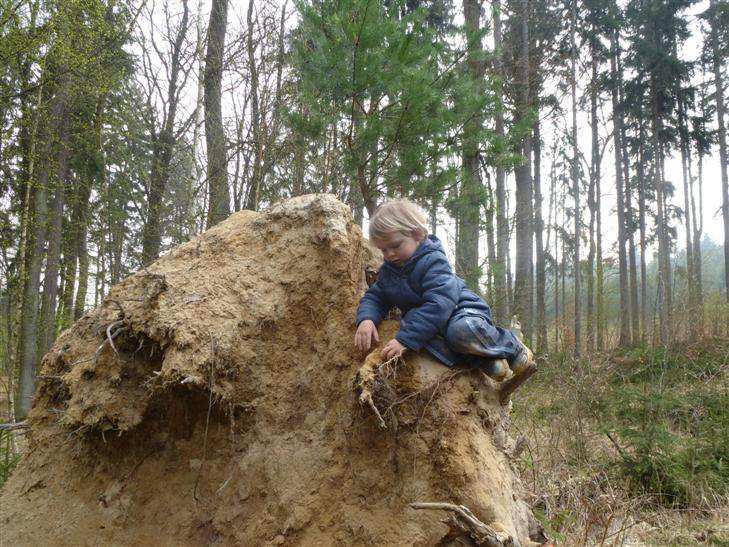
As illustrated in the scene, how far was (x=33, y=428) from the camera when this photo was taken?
3.06 meters

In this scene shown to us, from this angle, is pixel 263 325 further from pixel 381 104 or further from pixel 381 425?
pixel 381 104

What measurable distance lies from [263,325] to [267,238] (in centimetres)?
68

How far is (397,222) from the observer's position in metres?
2.61

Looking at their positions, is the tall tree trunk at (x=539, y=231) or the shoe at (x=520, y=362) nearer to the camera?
the shoe at (x=520, y=362)

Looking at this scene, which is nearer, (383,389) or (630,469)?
(383,389)

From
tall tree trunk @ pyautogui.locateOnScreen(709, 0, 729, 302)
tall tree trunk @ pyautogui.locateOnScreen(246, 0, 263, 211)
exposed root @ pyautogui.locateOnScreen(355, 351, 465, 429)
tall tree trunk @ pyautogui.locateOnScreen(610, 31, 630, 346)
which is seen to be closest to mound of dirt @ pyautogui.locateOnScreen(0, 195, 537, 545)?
exposed root @ pyautogui.locateOnScreen(355, 351, 465, 429)

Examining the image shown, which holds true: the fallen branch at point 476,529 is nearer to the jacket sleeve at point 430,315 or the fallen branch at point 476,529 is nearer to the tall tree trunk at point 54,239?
the jacket sleeve at point 430,315

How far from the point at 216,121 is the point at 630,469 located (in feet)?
26.6

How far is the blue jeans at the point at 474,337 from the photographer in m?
2.36

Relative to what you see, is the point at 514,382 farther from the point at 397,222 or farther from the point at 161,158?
the point at 161,158

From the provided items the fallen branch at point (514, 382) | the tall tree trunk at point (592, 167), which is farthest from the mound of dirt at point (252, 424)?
the tall tree trunk at point (592, 167)

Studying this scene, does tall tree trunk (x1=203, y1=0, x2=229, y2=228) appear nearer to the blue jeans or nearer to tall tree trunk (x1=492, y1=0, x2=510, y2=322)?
tall tree trunk (x1=492, y1=0, x2=510, y2=322)

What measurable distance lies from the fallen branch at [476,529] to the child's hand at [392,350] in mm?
693

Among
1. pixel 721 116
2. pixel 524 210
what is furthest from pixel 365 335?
pixel 721 116
